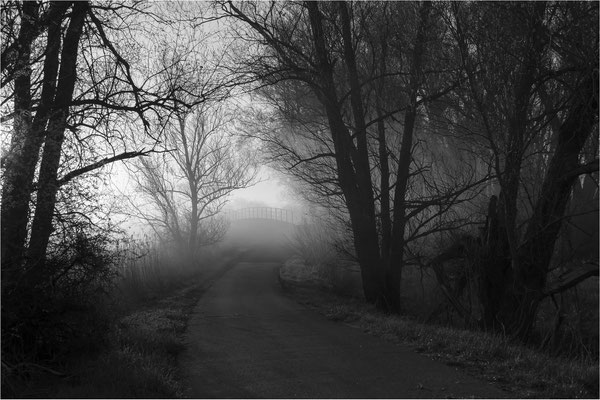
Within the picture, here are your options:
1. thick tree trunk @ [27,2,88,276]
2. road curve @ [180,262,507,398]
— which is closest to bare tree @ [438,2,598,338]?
road curve @ [180,262,507,398]

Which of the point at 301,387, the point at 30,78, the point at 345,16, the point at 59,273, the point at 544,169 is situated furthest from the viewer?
the point at 345,16

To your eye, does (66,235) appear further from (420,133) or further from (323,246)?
(323,246)

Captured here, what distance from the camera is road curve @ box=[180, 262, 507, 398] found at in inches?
262

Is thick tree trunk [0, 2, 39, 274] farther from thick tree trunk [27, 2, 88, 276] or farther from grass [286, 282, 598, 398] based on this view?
grass [286, 282, 598, 398]

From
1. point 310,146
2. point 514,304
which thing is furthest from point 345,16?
point 514,304

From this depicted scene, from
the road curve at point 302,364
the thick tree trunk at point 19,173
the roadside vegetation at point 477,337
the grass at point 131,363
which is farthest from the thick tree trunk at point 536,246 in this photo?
the thick tree trunk at point 19,173

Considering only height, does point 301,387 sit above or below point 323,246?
below

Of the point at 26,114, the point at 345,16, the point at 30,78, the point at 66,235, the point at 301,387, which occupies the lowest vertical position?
the point at 301,387

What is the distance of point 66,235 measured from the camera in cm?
798

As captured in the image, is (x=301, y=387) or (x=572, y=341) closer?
(x=301, y=387)

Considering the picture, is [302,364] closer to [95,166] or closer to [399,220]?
[95,166]

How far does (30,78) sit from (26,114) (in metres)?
0.96

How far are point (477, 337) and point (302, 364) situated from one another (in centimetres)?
284

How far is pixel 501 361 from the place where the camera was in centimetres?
778
